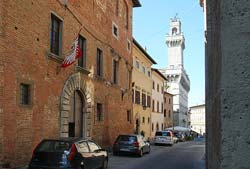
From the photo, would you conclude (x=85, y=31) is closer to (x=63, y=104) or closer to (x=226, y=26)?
(x=63, y=104)

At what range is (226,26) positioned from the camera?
151cm

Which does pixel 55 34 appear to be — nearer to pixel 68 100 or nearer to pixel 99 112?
pixel 68 100

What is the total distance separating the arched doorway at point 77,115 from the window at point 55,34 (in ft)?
10.6

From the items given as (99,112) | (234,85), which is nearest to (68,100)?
(99,112)

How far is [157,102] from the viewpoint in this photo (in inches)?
2363

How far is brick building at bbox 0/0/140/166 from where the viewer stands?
1491 cm

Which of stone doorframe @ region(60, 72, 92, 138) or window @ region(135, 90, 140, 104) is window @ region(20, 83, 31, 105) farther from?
window @ region(135, 90, 140, 104)

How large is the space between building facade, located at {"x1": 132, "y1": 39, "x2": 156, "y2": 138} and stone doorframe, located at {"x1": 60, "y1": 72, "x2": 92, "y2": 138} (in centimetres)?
1667

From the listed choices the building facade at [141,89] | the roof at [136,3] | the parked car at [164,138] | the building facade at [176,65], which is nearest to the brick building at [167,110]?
the building facade at [141,89]

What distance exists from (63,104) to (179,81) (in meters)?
95.4

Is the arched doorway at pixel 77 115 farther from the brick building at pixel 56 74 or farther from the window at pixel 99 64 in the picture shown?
the window at pixel 99 64

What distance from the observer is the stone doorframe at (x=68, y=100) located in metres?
20.0

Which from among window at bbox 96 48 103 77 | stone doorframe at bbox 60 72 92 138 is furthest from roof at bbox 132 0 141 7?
stone doorframe at bbox 60 72 92 138

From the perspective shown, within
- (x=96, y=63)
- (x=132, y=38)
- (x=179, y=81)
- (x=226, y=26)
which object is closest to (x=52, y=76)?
(x=96, y=63)
